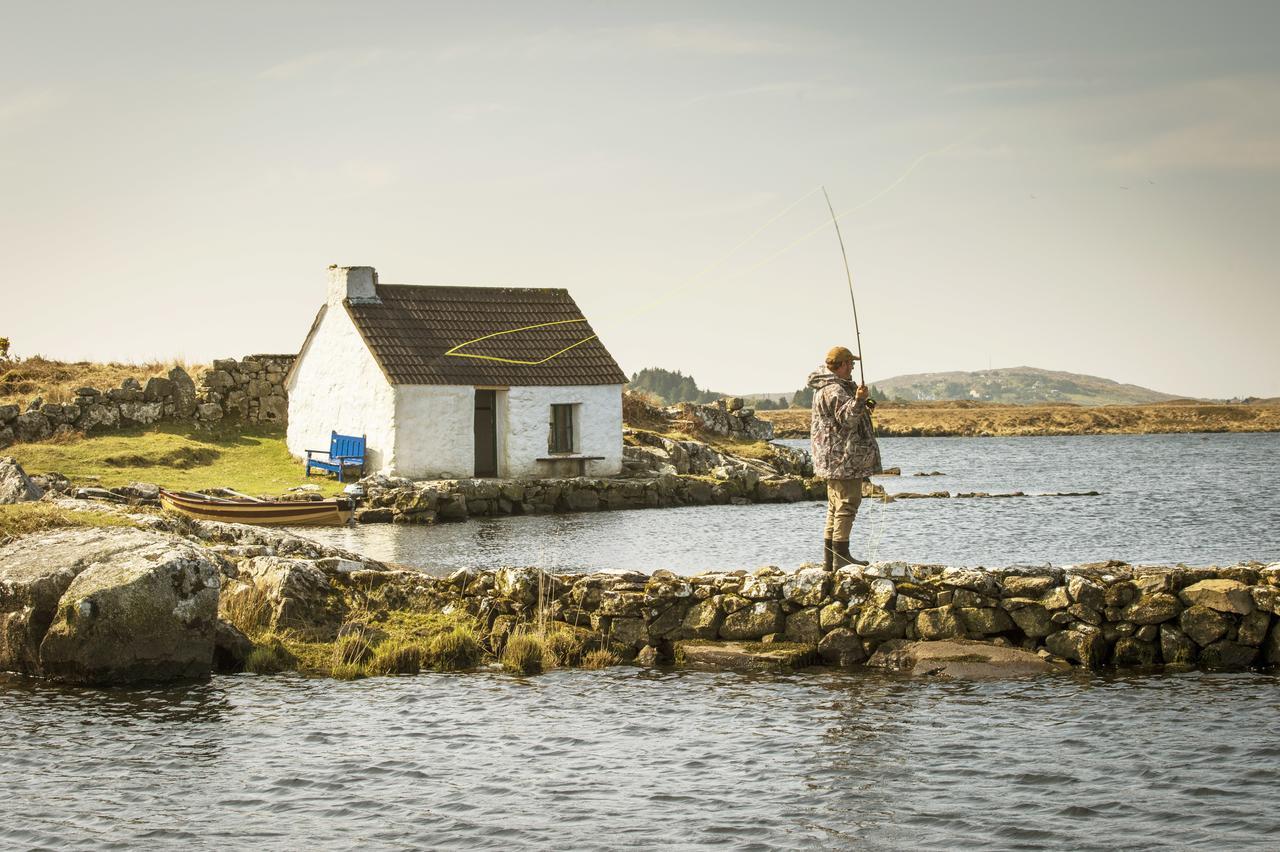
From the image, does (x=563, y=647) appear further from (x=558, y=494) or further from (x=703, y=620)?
(x=558, y=494)

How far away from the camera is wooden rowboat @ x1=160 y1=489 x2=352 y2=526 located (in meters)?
27.5

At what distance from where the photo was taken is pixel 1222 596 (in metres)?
13.4

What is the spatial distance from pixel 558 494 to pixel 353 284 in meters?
8.38

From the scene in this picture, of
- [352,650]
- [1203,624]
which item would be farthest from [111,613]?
[1203,624]

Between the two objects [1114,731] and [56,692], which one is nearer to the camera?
[1114,731]

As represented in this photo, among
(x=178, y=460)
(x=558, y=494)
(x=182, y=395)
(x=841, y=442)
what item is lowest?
(x=558, y=494)

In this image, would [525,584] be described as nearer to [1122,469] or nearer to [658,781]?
[658,781]

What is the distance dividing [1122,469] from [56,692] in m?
57.5

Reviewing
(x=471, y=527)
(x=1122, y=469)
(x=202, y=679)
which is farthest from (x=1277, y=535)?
(x=1122, y=469)

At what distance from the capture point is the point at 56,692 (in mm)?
12828

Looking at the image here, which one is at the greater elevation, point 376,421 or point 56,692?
point 376,421

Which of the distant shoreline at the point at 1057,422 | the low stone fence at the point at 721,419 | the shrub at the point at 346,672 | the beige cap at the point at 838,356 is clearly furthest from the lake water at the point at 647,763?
the distant shoreline at the point at 1057,422

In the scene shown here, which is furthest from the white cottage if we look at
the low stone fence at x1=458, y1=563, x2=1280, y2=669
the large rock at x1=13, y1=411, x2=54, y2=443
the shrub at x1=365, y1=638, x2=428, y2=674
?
the shrub at x1=365, y1=638, x2=428, y2=674

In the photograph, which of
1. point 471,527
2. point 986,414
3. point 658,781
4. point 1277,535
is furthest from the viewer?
point 986,414
